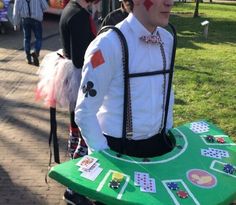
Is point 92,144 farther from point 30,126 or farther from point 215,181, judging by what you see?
point 30,126

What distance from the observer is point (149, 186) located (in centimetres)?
218

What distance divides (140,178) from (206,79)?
6.56 meters

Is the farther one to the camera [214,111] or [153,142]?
[214,111]

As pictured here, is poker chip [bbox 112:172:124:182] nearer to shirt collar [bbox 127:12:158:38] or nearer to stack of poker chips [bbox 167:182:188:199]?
stack of poker chips [bbox 167:182:188:199]

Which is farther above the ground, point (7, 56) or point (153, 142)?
point (153, 142)

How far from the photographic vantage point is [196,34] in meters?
15.2

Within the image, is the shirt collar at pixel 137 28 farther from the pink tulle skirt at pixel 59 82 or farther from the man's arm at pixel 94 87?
the pink tulle skirt at pixel 59 82

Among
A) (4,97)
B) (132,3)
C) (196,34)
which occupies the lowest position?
(196,34)

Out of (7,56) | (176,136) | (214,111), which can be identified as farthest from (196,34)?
(176,136)

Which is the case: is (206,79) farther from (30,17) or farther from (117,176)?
(117,176)

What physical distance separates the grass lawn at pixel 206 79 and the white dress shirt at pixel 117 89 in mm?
3357

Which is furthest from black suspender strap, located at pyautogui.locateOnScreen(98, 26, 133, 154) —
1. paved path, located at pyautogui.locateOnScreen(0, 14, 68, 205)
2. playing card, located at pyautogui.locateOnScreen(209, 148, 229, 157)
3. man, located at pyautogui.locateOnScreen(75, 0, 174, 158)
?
paved path, located at pyautogui.locateOnScreen(0, 14, 68, 205)

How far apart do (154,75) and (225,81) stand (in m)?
6.24

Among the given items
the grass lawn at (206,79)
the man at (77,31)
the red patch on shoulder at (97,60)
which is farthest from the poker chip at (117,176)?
the grass lawn at (206,79)
